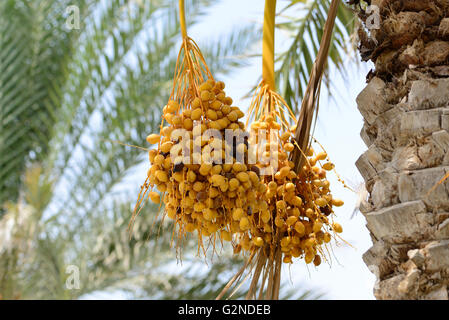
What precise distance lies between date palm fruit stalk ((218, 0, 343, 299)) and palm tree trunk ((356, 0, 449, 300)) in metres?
0.10

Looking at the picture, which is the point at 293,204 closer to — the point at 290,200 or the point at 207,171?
the point at 290,200

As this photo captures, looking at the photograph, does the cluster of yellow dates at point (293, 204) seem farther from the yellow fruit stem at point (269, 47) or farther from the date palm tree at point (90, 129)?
the date palm tree at point (90, 129)

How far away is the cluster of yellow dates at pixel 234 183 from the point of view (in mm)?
971

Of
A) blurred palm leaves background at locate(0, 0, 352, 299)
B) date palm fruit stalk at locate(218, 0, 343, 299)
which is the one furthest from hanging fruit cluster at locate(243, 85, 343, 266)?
blurred palm leaves background at locate(0, 0, 352, 299)

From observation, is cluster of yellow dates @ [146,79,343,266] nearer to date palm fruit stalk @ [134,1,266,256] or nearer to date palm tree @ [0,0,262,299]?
date palm fruit stalk @ [134,1,266,256]

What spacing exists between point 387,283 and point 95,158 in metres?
3.09

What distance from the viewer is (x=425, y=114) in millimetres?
1070

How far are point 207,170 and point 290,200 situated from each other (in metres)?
0.21

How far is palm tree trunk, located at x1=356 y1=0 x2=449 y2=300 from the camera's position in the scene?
3.22 ft

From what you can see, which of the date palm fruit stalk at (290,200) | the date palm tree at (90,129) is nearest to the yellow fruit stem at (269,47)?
the date palm fruit stalk at (290,200)

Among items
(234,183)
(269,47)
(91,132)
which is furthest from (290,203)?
(91,132)

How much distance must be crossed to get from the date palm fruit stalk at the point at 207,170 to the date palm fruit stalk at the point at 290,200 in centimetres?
6
